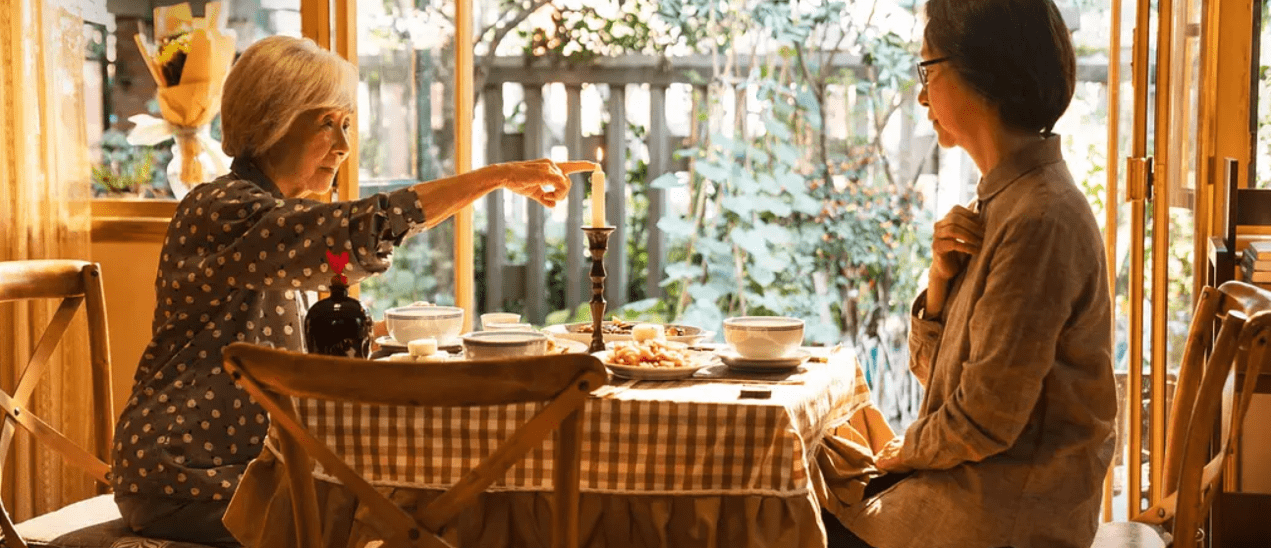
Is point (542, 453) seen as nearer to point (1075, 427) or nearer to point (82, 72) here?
point (1075, 427)

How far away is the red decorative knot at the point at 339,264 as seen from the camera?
186 centimetres

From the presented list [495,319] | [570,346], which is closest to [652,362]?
[570,346]

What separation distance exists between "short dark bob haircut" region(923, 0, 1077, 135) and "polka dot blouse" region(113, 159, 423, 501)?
81 centimetres

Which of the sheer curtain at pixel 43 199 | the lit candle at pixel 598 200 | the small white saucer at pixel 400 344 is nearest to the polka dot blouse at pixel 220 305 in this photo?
the small white saucer at pixel 400 344

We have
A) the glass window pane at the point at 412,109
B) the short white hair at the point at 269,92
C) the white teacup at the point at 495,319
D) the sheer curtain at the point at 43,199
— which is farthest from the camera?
the glass window pane at the point at 412,109

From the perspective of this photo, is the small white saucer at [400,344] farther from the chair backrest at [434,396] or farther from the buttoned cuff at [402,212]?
the chair backrest at [434,396]

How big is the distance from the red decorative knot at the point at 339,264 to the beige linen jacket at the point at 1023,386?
2.70 ft

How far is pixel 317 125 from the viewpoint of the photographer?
2.14 m

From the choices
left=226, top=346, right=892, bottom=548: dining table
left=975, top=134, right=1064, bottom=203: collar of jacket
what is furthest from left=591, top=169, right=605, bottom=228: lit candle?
left=975, top=134, right=1064, bottom=203: collar of jacket

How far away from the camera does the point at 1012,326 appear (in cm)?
157

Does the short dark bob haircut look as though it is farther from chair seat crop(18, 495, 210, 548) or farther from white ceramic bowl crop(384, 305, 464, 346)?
chair seat crop(18, 495, 210, 548)

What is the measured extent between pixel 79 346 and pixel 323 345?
6.42 feet

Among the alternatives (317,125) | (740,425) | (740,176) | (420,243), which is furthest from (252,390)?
(740,176)

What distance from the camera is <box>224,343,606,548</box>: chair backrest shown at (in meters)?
1.32
